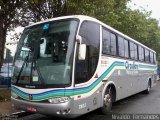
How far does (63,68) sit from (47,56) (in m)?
0.67

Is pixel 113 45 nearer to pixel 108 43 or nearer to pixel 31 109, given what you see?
pixel 108 43

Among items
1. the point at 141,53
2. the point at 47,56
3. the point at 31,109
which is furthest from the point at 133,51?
the point at 31,109

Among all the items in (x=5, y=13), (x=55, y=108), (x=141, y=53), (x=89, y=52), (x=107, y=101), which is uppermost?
(x=5, y=13)

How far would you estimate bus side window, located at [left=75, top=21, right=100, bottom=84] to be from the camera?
286 inches

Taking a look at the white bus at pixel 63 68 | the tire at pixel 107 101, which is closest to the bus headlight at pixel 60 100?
the white bus at pixel 63 68

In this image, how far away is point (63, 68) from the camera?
6.90 meters

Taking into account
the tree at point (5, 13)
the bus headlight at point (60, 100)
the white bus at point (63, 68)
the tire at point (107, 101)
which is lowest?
the tire at point (107, 101)

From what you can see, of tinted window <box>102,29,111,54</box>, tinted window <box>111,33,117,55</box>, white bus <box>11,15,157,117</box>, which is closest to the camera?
white bus <box>11,15,157,117</box>

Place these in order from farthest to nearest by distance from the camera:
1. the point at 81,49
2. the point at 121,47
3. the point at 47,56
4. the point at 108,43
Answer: the point at 121,47, the point at 108,43, the point at 47,56, the point at 81,49

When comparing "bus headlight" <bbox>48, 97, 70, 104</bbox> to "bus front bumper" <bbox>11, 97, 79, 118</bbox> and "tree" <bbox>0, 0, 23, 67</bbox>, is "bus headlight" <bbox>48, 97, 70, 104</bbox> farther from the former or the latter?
"tree" <bbox>0, 0, 23, 67</bbox>

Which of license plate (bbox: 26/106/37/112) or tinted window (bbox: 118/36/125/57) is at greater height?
tinted window (bbox: 118/36/125/57)

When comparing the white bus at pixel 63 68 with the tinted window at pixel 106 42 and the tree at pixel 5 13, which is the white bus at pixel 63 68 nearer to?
the tinted window at pixel 106 42

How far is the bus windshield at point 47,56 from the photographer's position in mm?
6949

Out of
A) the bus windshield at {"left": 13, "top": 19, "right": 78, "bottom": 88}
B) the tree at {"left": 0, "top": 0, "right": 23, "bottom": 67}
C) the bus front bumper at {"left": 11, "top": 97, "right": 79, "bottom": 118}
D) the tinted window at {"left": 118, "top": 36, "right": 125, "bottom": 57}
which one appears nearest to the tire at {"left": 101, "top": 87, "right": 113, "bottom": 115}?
the tinted window at {"left": 118, "top": 36, "right": 125, "bottom": 57}
